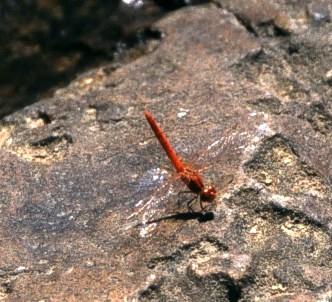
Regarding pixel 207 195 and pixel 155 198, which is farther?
pixel 155 198

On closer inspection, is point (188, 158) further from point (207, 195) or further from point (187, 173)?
point (207, 195)

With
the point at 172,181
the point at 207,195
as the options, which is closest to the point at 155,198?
the point at 172,181

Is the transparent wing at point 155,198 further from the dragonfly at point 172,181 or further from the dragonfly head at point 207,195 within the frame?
the dragonfly head at point 207,195

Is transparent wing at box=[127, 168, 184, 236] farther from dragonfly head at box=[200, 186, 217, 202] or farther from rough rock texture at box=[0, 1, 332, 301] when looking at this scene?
dragonfly head at box=[200, 186, 217, 202]

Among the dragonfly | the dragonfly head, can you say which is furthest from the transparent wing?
the dragonfly head

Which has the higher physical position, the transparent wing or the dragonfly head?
the dragonfly head

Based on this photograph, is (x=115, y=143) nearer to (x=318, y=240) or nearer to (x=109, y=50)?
(x=318, y=240)
